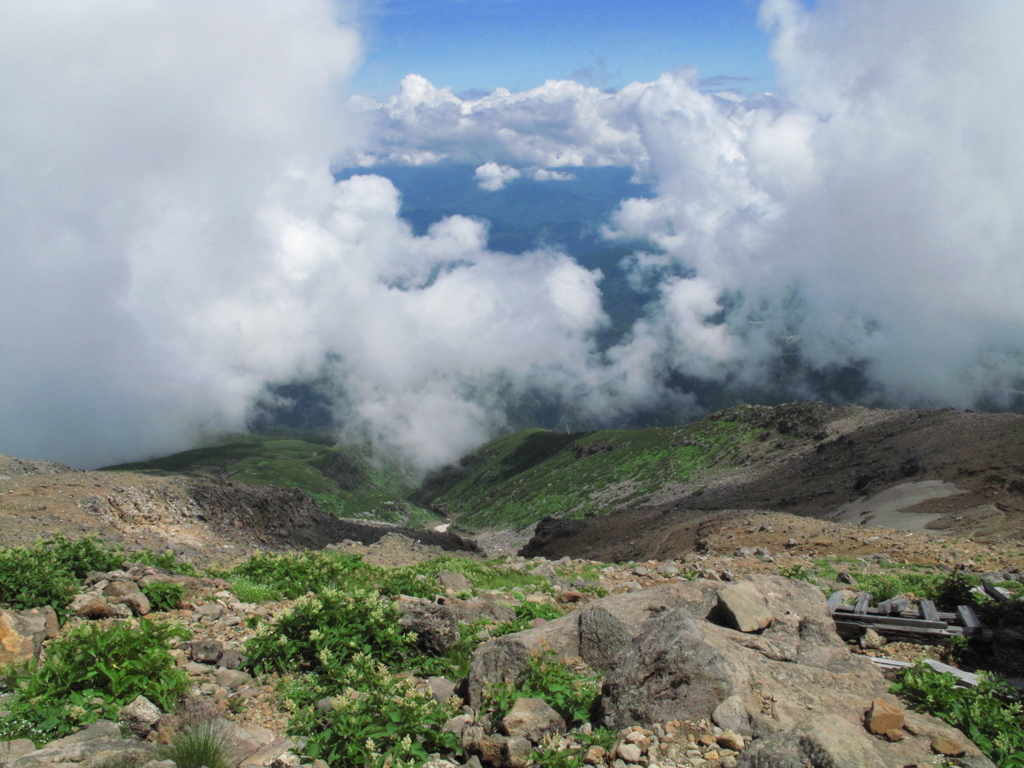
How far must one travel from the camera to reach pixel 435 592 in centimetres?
1619

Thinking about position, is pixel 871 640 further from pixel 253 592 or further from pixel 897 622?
pixel 253 592

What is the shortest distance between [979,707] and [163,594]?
1462 cm

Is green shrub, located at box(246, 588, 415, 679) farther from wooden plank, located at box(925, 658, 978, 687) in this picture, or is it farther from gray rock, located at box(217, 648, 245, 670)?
wooden plank, located at box(925, 658, 978, 687)

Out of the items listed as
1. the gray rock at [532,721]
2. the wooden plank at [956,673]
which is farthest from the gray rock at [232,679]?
the wooden plank at [956,673]

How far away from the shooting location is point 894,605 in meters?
12.8

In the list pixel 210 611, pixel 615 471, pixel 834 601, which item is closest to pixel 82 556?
pixel 210 611

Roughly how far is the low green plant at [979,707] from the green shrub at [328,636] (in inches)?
309

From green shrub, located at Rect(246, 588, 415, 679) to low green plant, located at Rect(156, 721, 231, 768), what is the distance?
2.59m

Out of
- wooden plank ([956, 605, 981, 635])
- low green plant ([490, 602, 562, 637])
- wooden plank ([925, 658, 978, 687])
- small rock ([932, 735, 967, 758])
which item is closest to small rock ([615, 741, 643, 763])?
small rock ([932, 735, 967, 758])

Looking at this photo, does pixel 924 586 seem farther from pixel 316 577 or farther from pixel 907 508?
pixel 907 508

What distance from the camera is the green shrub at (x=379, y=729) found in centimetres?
760

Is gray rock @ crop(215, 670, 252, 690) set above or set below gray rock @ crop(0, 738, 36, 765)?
below

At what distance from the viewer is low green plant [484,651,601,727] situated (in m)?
8.41

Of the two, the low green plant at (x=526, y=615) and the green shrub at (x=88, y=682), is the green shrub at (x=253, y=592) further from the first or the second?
the low green plant at (x=526, y=615)
